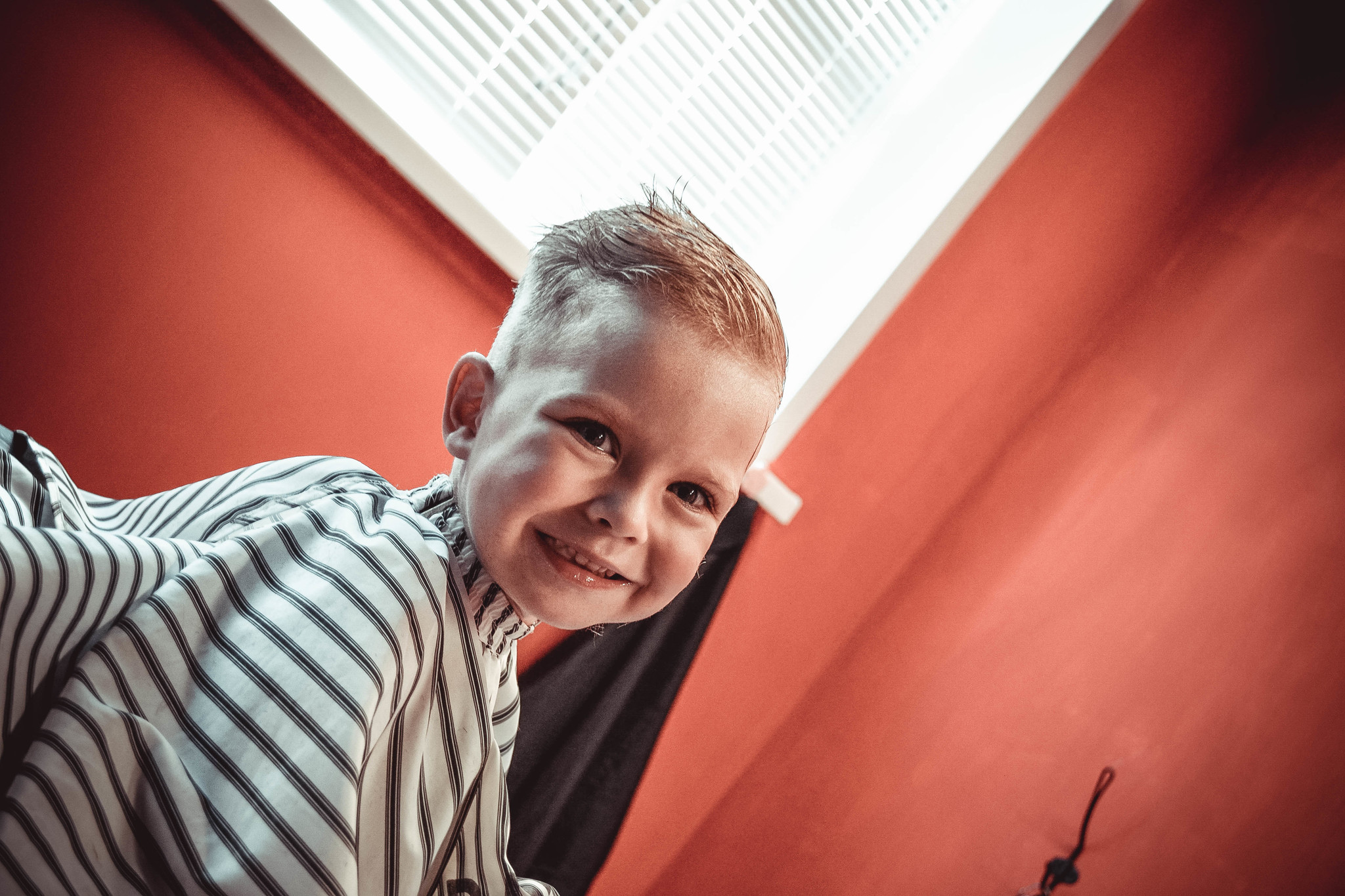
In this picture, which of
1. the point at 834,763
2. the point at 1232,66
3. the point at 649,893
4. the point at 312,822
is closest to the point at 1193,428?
the point at 1232,66

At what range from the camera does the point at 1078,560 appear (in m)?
1.12

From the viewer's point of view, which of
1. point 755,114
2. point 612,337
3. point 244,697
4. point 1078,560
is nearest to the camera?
point 244,697

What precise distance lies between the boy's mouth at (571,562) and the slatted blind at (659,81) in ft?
2.43

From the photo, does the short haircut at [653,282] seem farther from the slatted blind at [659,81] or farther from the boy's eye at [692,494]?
the slatted blind at [659,81]

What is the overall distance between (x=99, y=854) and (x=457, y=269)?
713 millimetres

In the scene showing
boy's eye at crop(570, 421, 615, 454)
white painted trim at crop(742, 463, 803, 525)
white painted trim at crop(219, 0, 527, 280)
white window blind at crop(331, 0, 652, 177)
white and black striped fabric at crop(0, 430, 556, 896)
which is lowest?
white and black striped fabric at crop(0, 430, 556, 896)

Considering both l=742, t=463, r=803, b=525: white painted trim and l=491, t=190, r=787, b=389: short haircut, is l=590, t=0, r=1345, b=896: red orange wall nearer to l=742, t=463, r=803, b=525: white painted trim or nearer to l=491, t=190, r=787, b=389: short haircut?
l=742, t=463, r=803, b=525: white painted trim

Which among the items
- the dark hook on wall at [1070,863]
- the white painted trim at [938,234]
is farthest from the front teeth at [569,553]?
the dark hook on wall at [1070,863]

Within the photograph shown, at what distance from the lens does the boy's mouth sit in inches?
20.2

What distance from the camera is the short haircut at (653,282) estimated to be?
0.53 metres

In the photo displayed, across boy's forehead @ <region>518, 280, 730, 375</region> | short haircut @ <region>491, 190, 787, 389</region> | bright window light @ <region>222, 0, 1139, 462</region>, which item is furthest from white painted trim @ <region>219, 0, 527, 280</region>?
boy's forehead @ <region>518, 280, 730, 375</region>

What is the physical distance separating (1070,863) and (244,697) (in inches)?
43.4

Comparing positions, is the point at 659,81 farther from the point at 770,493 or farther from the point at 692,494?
the point at 692,494

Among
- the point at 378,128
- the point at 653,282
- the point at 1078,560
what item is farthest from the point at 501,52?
the point at 1078,560
